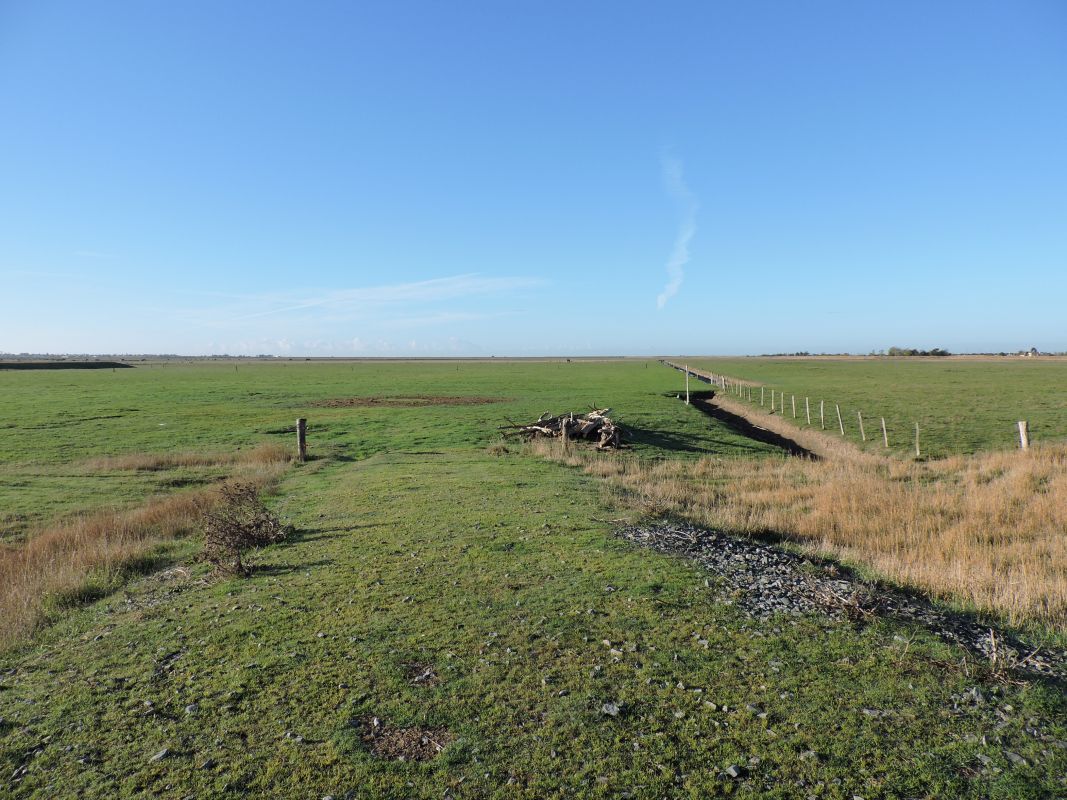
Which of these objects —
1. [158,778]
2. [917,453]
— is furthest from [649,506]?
[917,453]

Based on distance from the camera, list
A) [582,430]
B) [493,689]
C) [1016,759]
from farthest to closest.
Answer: [582,430] < [493,689] < [1016,759]

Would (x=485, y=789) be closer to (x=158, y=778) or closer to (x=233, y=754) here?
(x=233, y=754)

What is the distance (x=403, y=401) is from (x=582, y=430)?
3508cm

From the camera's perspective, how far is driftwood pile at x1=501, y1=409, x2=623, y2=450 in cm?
3297

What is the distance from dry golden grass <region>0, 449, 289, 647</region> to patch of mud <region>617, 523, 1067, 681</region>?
11780mm

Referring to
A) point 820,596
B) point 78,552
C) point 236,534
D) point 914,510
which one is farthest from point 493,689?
point 914,510

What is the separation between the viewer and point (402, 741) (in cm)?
641

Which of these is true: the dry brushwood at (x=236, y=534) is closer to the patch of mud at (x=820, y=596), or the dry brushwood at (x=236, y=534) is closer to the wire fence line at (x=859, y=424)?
the patch of mud at (x=820, y=596)

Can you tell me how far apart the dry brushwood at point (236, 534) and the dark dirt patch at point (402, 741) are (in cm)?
704

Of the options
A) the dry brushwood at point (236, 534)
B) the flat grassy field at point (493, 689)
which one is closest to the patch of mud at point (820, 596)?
the flat grassy field at point (493, 689)

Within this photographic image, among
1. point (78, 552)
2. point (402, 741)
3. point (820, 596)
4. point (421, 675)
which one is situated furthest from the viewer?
point (78, 552)

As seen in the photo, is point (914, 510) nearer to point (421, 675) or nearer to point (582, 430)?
Answer: point (421, 675)

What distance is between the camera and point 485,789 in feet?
18.6

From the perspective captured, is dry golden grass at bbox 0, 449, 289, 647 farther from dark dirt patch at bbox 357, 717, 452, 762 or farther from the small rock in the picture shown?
the small rock
